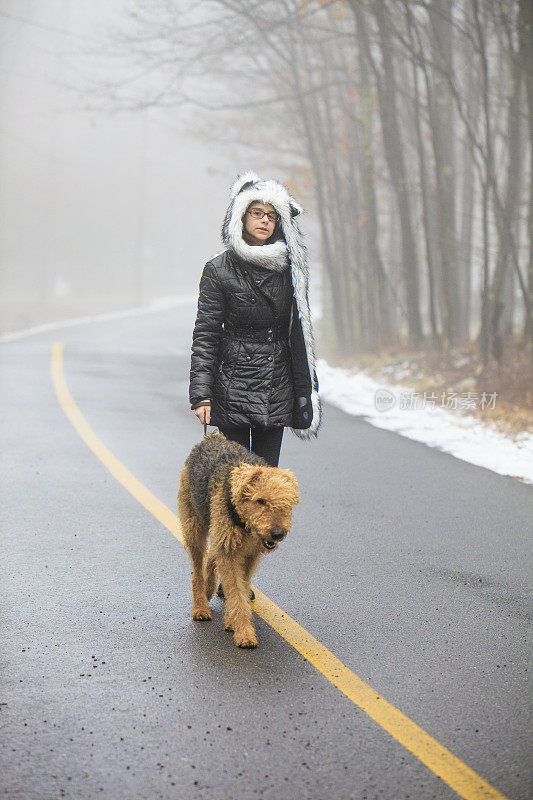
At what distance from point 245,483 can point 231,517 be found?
30 centimetres

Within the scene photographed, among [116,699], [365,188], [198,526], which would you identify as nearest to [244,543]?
[198,526]

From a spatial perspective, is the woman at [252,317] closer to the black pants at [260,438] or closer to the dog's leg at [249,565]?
the black pants at [260,438]

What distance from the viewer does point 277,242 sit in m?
5.14

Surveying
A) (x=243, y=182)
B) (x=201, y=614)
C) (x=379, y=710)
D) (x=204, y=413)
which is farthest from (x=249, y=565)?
(x=243, y=182)

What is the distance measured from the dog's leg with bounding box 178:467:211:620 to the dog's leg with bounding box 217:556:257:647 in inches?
13.6

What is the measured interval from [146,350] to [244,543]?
18515 mm

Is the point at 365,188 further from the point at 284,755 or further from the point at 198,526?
the point at 284,755

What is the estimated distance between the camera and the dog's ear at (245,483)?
4117mm

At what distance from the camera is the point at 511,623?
482 centimetres

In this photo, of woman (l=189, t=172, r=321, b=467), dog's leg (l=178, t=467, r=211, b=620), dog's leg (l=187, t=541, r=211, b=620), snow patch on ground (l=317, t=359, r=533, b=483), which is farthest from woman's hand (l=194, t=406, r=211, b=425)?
snow patch on ground (l=317, t=359, r=533, b=483)

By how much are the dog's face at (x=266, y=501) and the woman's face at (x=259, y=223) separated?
5.11 ft

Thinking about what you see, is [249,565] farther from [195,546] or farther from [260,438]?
[260,438]

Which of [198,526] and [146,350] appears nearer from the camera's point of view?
[198,526]

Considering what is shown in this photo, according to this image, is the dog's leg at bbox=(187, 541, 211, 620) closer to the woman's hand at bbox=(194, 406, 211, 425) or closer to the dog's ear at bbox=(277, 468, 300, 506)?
the woman's hand at bbox=(194, 406, 211, 425)
